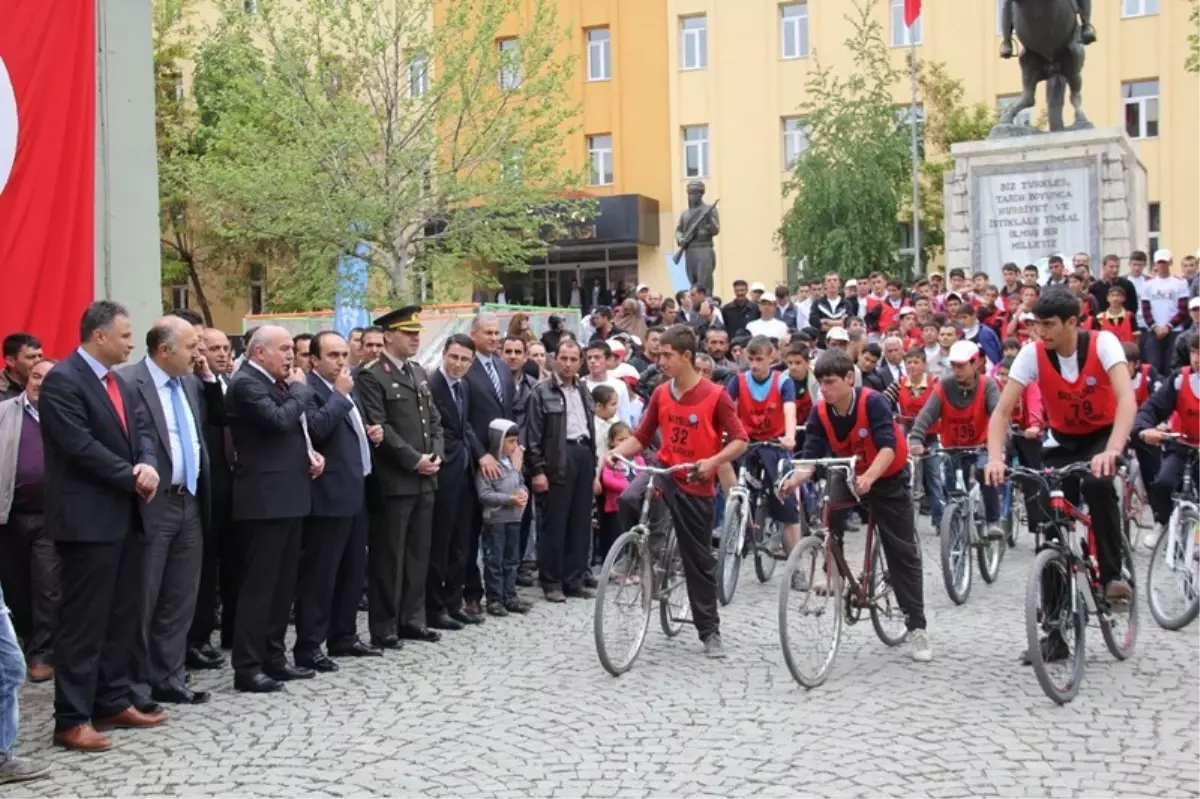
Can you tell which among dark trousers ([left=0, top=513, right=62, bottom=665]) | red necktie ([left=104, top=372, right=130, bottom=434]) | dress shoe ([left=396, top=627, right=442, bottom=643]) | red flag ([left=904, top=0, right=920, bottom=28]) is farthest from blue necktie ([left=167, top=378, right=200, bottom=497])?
red flag ([left=904, top=0, right=920, bottom=28])

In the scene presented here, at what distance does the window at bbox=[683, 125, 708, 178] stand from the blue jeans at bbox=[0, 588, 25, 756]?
37029 millimetres

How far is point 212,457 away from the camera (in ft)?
29.8

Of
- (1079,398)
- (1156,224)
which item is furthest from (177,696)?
(1156,224)

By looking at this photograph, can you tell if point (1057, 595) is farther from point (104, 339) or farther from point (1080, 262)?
point (1080, 262)

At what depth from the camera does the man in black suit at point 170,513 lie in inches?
303

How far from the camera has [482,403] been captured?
10789 millimetres

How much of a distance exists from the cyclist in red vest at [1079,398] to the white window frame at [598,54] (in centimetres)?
3675

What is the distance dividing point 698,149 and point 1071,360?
35.2m

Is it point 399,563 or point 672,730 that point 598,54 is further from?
point 672,730

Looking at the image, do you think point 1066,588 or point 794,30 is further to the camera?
point 794,30

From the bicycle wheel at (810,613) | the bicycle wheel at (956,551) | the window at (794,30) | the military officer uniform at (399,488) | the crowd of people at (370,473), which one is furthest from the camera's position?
the window at (794,30)

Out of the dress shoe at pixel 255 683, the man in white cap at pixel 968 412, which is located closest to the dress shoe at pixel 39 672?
the dress shoe at pixel 255 683

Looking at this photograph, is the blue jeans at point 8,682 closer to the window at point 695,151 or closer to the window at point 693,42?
the window at point 695,151

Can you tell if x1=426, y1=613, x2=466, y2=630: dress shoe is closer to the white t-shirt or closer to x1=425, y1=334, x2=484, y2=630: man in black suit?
x1=425, y1=334, x2=484, y2=630: man in black suit
